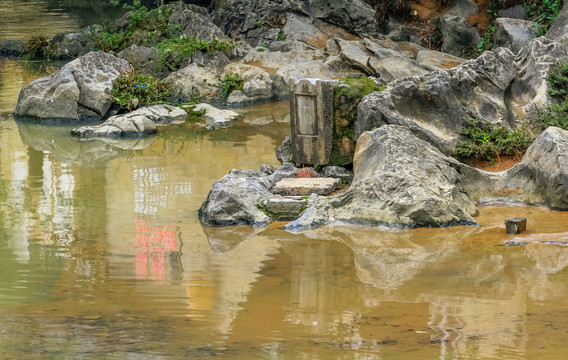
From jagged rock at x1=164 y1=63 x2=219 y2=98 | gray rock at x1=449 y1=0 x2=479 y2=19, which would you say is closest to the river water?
jagged rock at x1=164 y1=63 x2=219 y2=98

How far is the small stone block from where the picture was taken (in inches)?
370

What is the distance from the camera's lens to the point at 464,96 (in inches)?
506

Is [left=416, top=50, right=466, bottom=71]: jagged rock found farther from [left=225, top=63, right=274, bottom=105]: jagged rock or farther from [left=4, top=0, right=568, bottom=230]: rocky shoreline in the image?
[left=225, top=63, right=274, bottom=105]: jagged rock

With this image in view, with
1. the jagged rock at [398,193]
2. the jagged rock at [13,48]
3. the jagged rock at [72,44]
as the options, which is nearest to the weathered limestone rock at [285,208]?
the jagged rock at [398,193]

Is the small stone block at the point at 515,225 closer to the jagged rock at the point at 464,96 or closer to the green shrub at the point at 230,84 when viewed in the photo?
the jagged rock at the point at 464,96

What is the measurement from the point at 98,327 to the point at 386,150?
463 cm

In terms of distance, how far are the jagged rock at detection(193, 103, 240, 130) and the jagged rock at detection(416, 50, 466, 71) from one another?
5.23m

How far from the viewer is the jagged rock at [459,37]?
22.5 metres

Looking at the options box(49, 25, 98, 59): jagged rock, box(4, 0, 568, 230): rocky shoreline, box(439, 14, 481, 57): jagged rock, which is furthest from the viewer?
box(49, 25, 98, 59): jagged rock

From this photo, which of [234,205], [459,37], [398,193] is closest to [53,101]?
[234,205]

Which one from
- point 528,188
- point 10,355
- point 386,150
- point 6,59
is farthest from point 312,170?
point 6,59

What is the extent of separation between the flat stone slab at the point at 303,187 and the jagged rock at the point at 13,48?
1708 centimetres

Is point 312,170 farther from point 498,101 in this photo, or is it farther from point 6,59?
point 6,59

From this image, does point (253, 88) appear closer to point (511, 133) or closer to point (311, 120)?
point (311, 120)
